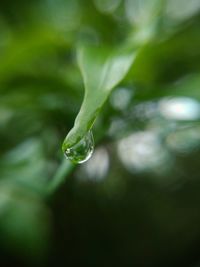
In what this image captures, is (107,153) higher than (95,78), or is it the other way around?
(95,78)

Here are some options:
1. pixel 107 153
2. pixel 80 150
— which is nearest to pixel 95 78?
pixel 80 150

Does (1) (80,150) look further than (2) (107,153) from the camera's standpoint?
No

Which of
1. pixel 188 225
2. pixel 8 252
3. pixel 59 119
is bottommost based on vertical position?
pixel 188 225

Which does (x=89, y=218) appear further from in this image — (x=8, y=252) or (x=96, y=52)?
(x=96, y=52)

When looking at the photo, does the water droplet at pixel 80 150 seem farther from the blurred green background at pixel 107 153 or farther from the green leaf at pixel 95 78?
the blurred green background at pixel 107 153

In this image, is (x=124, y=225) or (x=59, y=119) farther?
(x=124, y=225)

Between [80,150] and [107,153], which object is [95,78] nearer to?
[80,150]

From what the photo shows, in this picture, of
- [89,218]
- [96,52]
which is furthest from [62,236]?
[96,52]
